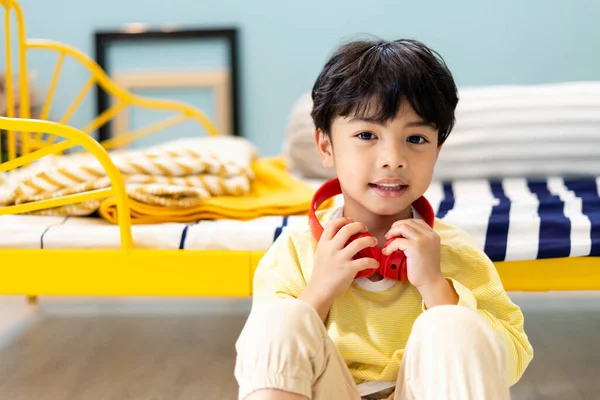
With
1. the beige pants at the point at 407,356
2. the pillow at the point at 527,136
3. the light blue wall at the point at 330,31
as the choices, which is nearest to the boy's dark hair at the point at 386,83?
the beige pants at the point at 407,356

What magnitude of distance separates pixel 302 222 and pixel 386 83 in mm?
355

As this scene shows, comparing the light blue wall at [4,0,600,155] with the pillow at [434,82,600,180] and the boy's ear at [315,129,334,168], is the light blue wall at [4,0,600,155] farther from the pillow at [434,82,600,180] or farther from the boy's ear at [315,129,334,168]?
the boy's ear at [315,129,334,168]

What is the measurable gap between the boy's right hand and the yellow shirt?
0.05m

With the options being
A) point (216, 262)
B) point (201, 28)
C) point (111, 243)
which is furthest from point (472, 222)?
point (201, 28)

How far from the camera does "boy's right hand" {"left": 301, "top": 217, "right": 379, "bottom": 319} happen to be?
960 mm

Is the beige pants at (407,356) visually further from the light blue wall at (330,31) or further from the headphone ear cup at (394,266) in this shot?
the light blue wall at (330,31)

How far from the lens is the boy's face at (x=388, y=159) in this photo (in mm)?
987

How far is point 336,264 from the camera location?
38.0 inches

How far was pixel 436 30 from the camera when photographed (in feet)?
9.25

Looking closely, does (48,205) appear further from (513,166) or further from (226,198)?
(513,166)

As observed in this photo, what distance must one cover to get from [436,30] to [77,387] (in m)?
1.91

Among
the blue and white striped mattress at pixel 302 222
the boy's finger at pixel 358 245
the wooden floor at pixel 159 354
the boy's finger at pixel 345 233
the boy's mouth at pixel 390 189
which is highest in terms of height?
the boy's mouth at pixel 390 189

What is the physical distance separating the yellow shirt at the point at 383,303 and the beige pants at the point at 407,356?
0.11m

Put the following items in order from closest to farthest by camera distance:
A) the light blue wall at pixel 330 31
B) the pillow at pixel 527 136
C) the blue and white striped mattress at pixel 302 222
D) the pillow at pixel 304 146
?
the blue and white striped mattress at pixel 302 222 → the pillow at pixel 527 136 → the pillow at pixel 304 146 → the light blue wall at pixel 330 31
